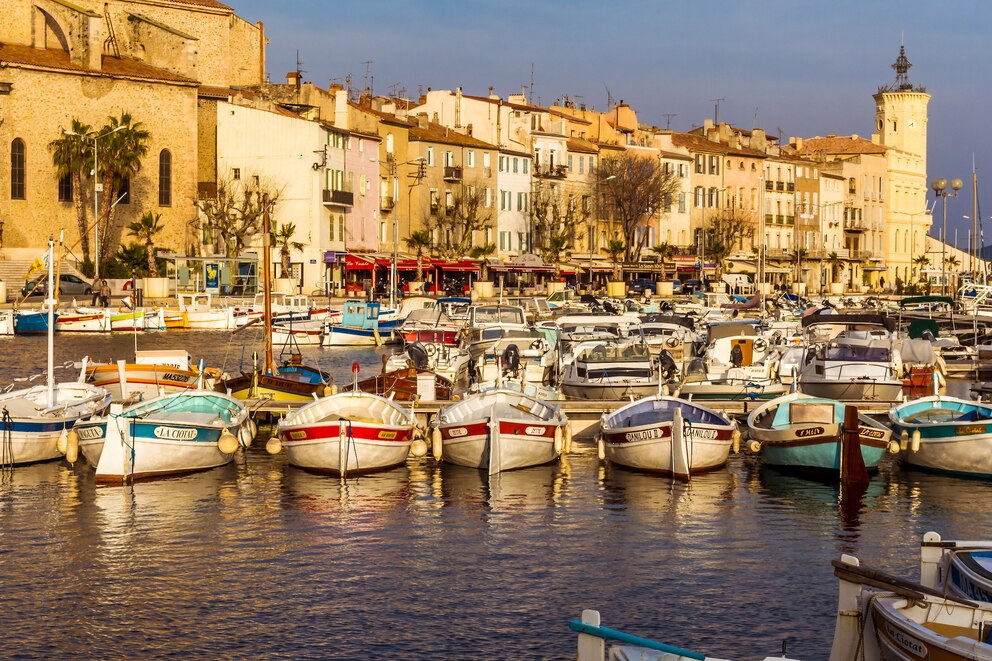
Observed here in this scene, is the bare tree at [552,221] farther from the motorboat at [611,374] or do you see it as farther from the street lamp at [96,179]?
the motorboat at [611,374]

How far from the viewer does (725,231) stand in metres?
134

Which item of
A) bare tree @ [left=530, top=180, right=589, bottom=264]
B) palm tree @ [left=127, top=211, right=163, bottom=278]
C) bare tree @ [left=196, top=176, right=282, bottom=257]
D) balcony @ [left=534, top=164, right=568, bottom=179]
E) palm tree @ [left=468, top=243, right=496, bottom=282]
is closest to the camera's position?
palm tree @ [left=127, top=211, right=163, bottom=278]

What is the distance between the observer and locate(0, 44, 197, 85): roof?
8900 centimetres

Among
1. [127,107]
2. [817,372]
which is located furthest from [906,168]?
[817,372]

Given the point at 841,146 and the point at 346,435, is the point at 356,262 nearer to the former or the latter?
the point at 346,435

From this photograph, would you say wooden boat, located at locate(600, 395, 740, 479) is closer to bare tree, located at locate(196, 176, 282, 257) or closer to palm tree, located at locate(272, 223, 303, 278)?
palm tree, located at locate(272, 223, 303, 278)

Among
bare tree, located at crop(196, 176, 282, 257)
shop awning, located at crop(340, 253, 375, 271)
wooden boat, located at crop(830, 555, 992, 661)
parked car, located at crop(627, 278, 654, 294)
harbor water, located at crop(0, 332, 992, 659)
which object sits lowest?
harbor water, located at crop(0, 332, 992, 659)

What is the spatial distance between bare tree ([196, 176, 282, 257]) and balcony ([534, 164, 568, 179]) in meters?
30.3

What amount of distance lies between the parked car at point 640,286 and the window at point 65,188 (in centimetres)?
4163

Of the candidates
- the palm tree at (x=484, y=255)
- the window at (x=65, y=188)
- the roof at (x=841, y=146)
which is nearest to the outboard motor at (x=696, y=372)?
the window at (x=65, y=188)

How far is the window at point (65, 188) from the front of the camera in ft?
294

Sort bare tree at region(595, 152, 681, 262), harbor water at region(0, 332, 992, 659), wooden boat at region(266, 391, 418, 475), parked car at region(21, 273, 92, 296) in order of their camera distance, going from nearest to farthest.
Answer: harbor water at region(0, 332, 992, 659) < wooden boat at region(266, 391, 418, 475) < parked car at region(21, 273, 92, 296) < bare tree at region(595, 152, 681, 262)

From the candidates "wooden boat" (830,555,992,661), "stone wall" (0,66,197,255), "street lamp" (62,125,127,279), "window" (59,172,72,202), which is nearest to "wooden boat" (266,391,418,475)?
"wooden boat" (830,555,992,661)

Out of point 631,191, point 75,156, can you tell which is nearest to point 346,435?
point 75,156
